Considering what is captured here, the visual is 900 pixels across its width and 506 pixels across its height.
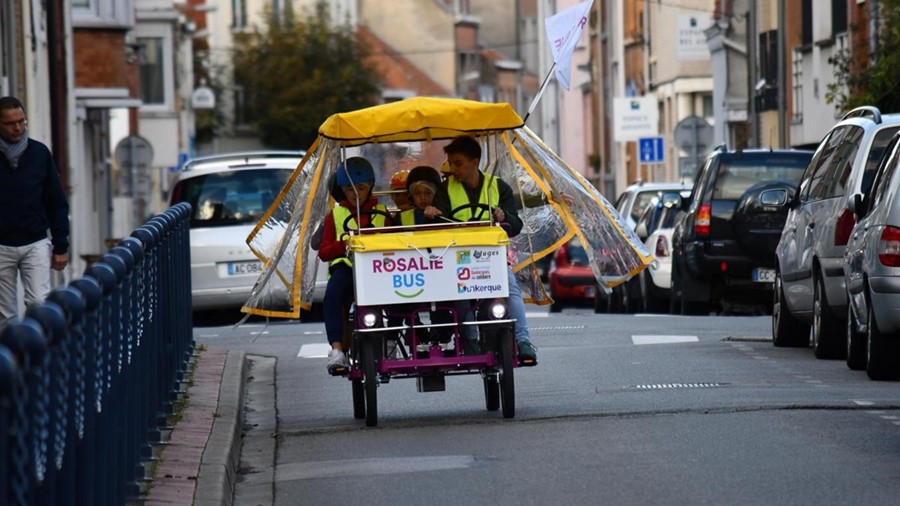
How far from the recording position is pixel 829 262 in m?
15.0

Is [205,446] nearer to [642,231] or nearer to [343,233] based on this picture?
[343,233]

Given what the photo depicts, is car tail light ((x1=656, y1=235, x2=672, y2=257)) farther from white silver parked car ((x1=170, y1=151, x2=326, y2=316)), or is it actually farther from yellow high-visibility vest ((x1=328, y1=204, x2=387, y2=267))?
yellow high-visibility vest ((x1=328, y1=204, x2=387, y2=267))

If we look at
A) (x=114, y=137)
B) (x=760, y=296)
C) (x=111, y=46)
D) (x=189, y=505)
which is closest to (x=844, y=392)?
(x=189, y=505)

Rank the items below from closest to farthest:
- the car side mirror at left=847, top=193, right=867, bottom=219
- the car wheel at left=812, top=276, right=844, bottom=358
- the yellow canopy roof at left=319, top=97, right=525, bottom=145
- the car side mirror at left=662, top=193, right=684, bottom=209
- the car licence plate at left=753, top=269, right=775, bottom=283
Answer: the yellow canopy roof at left=319, top=97, right=525, bottom=145, the car side mirror at left=847, top=193, right=867, bottom=219, the car wheel at left=812, top=276, right=844, bottom=358, the car licence plate at left=753, top=269, right=775, bottom=283, the car side mirror at left=662, top=193, right=684, bottom=209

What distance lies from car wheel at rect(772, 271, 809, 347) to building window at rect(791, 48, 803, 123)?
2696cm

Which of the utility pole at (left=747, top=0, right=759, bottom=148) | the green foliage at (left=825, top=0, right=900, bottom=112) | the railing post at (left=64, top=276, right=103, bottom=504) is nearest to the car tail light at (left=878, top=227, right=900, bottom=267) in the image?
the railing post at (left=64, top=276, right=103, bottom=504)

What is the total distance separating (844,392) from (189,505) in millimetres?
5426

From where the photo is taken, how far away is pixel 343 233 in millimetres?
11742

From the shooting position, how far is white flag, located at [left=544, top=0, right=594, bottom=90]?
47.5ft

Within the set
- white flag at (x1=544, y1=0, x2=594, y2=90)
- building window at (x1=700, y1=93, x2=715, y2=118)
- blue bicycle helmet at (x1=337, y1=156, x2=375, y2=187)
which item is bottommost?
blue bicycle helmet at (x1=337, y1=156, x2=375, y2=187)

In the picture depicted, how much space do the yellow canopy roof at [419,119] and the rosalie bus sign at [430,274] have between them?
2.29 feet

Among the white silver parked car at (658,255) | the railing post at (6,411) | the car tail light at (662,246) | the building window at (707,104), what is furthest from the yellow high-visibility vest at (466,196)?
the building window at (707,104)

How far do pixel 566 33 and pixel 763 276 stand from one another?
8.57 metres

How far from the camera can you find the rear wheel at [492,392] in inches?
477
